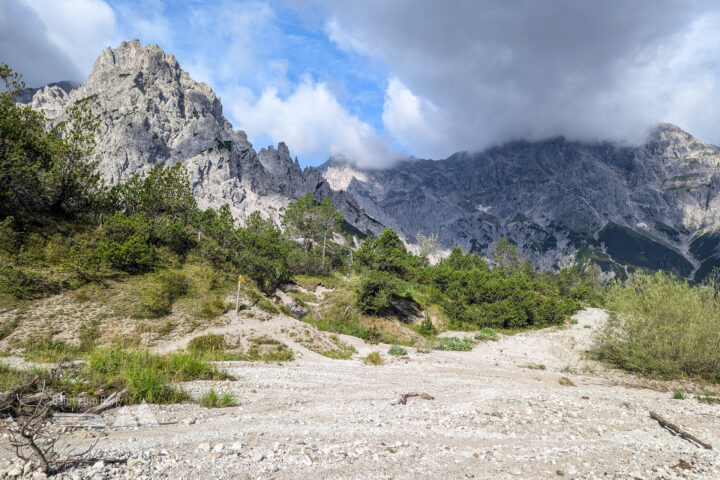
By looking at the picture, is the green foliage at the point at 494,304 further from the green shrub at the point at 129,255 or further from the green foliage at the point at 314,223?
the green shrub at the point at 129,255

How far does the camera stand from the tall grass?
1795cm

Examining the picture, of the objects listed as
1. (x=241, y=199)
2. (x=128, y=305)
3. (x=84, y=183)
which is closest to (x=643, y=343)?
(x=128, y=305)

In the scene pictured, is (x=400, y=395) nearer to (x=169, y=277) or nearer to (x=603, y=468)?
(x=603, y=468)

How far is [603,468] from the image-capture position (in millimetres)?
6836

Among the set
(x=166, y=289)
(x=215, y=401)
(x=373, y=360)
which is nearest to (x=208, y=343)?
(x=166, y=289)

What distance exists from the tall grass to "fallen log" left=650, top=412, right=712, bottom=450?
10364mm

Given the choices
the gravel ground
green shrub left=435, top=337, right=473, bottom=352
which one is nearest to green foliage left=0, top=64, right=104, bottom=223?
the gravel ground

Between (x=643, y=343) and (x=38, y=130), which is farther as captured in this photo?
(x=38, y=130)

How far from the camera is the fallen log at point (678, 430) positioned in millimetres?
8736

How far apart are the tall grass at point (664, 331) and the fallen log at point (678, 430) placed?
34.0ft

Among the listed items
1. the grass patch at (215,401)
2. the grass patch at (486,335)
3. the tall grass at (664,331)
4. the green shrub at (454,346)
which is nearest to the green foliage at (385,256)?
the green shrub at (454,346)

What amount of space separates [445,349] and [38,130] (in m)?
35.2

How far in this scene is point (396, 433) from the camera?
25.3ft

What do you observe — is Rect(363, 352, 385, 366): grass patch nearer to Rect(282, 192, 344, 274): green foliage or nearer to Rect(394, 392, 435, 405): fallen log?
Rect(394, 392, 435, 405): fallen log
